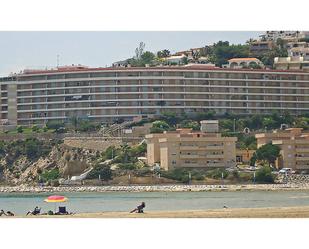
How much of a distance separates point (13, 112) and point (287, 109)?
1893 centimetres

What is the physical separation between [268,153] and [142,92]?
1706 cm

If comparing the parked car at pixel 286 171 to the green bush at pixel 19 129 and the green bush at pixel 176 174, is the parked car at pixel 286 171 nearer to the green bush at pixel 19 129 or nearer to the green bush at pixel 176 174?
the green bush at pixel 176 174

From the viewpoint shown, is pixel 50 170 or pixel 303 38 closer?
pixel 50 170

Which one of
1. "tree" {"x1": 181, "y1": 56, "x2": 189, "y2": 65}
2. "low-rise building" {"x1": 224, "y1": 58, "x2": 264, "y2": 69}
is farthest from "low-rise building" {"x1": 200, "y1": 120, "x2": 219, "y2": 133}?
"tree" {"x1": 181, "y1": 56, "x2": 189, "y2": 65}

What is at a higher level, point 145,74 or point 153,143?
point 145,74

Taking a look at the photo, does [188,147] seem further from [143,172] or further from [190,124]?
[190,124]

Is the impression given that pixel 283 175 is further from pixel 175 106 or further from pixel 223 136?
pixel 175 106

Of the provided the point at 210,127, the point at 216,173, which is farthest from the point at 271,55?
the point at 216,173

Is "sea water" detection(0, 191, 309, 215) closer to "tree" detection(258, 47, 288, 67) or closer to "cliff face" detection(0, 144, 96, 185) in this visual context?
"cliff face" detection(0, 144, 96, 185)

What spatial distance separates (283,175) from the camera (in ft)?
183

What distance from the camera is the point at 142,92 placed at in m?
71.6

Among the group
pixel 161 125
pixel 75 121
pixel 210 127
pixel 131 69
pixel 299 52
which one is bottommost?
pixel 210 127

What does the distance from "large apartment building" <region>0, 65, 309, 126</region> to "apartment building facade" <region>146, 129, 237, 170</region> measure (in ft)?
47.0

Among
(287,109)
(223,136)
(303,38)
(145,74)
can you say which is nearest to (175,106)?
(145,74)
